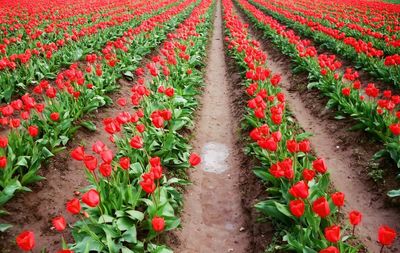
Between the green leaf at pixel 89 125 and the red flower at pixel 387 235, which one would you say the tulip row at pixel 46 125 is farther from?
the red flower at pixel 387 235

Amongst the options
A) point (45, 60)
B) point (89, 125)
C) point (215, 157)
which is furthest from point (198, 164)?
point (45, 60)

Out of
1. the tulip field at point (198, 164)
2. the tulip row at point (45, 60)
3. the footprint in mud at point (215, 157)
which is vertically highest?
the tulip row at point (45, 60)

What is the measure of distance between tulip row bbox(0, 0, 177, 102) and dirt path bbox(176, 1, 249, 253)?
433 centimetres

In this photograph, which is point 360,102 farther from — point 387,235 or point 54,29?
point 54,29

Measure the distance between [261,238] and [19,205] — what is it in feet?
10.2

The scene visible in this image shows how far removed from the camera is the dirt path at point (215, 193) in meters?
4.37

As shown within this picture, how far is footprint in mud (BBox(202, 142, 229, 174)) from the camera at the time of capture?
20.1 ft

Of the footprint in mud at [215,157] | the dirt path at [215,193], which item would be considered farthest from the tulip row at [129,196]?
the footprint in mud at [215,157]

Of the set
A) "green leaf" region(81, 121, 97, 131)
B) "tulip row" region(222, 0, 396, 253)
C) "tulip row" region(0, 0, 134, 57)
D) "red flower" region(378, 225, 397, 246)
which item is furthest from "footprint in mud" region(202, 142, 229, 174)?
"tulip row" region(0, 0, 134, 57)

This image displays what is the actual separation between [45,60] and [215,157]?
6.42 meters

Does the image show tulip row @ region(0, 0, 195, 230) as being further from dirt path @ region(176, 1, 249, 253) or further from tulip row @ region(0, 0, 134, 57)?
tulip row @ region(0, 0, 134, 57)

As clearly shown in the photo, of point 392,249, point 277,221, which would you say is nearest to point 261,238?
point 277,221

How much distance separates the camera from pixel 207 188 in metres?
5.52

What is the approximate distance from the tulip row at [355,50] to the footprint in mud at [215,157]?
14.1ft
